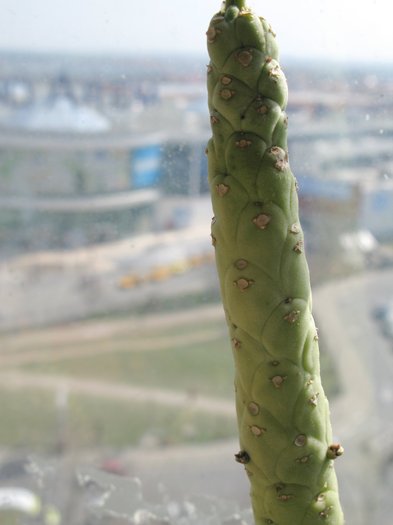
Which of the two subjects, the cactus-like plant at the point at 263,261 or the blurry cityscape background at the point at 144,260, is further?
the blurry cityscape background at the point at 144,260

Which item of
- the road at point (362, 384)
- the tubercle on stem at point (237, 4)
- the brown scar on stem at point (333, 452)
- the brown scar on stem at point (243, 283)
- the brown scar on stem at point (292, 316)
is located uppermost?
the road at point (362, 384)

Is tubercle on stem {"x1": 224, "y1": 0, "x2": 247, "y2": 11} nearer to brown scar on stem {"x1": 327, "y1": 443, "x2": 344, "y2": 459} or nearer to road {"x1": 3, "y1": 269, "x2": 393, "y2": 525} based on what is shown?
brown scar on stem {"x1": 327, "y1": 443, "x2": 344, "y2": 459}

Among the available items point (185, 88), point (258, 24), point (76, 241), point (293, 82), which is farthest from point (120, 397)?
point (258, 24)

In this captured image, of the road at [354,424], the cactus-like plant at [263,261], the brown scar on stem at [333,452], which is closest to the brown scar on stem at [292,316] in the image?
the cactus-like plant at [263,261]

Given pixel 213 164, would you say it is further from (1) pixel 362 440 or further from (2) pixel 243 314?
(1) pixel 362 440

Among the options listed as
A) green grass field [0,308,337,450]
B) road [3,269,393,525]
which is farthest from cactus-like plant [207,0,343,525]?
green grass field [0,308,337,450]

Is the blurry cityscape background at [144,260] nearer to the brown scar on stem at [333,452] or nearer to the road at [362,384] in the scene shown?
the road at [362,384]
